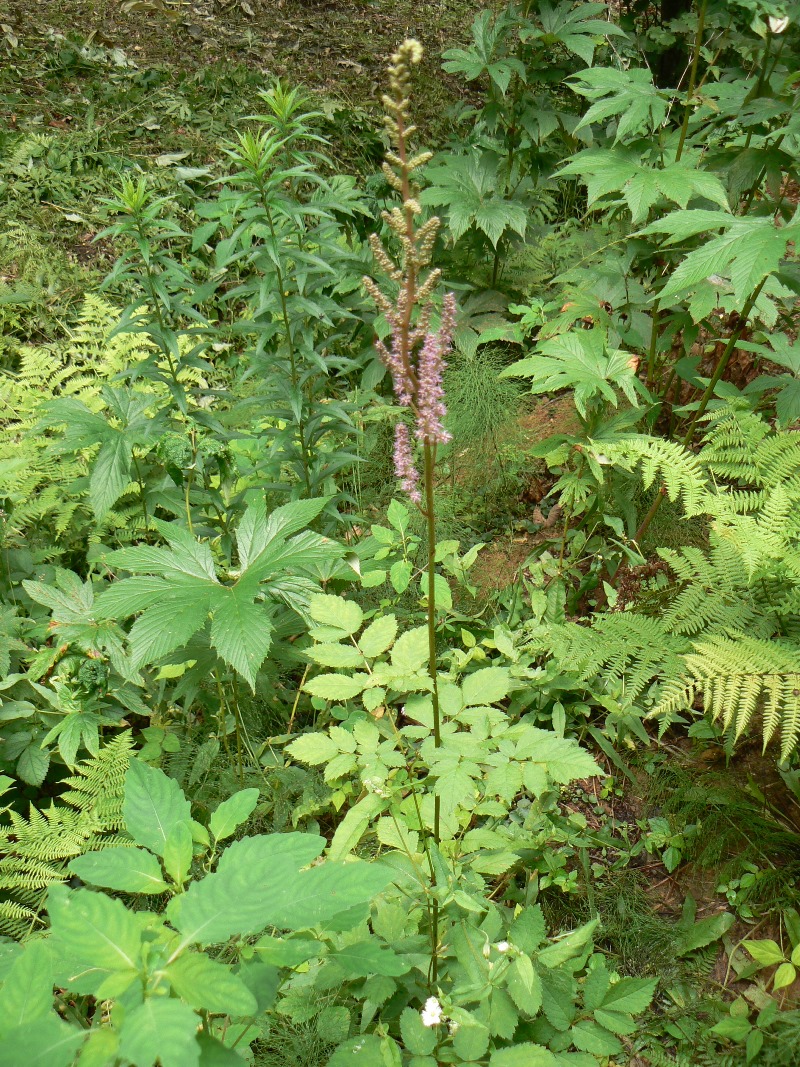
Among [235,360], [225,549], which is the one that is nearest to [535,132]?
[235,360]

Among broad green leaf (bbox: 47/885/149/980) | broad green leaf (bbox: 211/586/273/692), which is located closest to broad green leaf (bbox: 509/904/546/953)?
broad green leaf (bbox: 211/586/273/692)

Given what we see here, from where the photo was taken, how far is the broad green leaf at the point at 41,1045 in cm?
80

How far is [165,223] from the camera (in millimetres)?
2383

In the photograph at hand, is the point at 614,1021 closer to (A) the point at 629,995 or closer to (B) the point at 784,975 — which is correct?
(A) the point at 629,995

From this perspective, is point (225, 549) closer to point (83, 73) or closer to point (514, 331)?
point (514, 331)

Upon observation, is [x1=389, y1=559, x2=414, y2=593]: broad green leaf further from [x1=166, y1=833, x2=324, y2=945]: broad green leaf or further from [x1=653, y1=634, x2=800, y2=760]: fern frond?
[x1=166, y1=833, x2=324, y2=945]: broad green leaf

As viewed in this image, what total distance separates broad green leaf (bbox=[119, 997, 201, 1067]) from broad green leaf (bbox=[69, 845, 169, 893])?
26 cm

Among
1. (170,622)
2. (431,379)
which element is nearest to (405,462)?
(431,379)

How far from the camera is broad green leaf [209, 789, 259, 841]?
3.90ft

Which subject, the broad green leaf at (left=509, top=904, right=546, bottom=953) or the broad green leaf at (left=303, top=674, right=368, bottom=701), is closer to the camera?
the broad green leaf at (left=509, top=904, right=546, bottom=953)

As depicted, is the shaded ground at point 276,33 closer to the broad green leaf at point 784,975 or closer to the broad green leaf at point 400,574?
the broad green leaf at point 400,574

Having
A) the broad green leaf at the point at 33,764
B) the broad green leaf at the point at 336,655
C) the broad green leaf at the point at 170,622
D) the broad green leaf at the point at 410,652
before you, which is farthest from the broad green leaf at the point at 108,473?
the broad green leaf at the point at 410,652

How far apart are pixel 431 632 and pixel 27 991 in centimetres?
73

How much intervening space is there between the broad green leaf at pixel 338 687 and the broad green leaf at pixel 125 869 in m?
0.66
